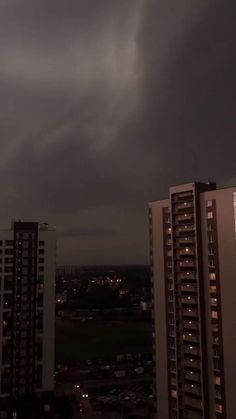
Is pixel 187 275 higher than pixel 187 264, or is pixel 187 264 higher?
pixel 187 264

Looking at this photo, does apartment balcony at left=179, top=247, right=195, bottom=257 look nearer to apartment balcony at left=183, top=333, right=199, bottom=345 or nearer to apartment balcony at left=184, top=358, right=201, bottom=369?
apartment balcony at left=183, top=333, right=199, bottom=345

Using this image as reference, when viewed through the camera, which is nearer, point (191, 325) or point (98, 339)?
point (191, 325)

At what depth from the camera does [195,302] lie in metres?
25.9

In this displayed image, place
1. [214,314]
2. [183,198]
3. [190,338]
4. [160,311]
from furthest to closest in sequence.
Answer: [160,311], [183,198], [190,338], [214,314]

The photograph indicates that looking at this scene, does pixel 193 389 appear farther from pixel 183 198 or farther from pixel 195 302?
pixel 183 198

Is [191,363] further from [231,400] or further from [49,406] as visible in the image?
[49,406]

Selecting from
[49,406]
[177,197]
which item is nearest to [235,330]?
[177,197]

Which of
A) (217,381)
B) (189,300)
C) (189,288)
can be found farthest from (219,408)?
(189,288)

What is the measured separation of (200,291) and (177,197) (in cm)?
662

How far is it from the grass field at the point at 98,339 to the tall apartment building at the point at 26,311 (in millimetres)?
17973

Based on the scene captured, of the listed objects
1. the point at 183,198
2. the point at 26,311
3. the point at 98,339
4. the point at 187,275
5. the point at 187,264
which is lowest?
the point at 98,339

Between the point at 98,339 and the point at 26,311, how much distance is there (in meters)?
32.1

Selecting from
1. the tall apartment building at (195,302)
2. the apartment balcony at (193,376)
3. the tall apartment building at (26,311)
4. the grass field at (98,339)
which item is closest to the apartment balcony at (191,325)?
the tall apartment building at (195,302)

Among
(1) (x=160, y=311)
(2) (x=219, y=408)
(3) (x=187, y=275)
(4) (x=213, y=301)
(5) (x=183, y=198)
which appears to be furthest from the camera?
(1) (x=160, y=311)
